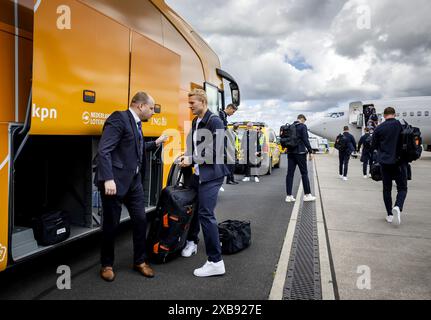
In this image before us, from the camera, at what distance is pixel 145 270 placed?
357 cm

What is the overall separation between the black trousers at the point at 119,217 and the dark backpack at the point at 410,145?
167 inches

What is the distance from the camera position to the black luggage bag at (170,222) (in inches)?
149

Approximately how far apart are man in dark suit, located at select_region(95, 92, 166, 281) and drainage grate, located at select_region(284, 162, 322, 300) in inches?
57.2

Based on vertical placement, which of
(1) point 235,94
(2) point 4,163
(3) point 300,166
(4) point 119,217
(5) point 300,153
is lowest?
(4) point 119,217

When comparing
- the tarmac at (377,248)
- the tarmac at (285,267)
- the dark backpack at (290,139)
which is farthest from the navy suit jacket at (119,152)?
the dark backpack at (290,139)

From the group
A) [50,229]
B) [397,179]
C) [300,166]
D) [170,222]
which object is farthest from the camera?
[300,166]

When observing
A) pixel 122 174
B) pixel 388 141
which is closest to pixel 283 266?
pixel 122 174

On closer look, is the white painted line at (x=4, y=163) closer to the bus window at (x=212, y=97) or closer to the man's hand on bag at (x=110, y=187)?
the man's hand on bag at (x=110, y=187)

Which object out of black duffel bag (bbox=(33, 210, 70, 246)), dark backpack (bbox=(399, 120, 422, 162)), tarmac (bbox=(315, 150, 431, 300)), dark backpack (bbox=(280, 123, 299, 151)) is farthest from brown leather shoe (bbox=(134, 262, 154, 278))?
dark backpack (bbox=(280, 123, 299, 151))

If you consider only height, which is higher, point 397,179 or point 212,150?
point 212,150

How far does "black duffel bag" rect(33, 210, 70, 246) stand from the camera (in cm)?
321

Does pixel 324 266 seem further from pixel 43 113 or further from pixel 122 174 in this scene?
pixel 43 113

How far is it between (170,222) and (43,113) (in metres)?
1.71

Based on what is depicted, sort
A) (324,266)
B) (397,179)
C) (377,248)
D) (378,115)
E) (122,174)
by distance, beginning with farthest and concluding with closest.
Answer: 1. (378,115)
2. (397,179)
3. (377,248)
4. (324,266)
5. (122,174)
